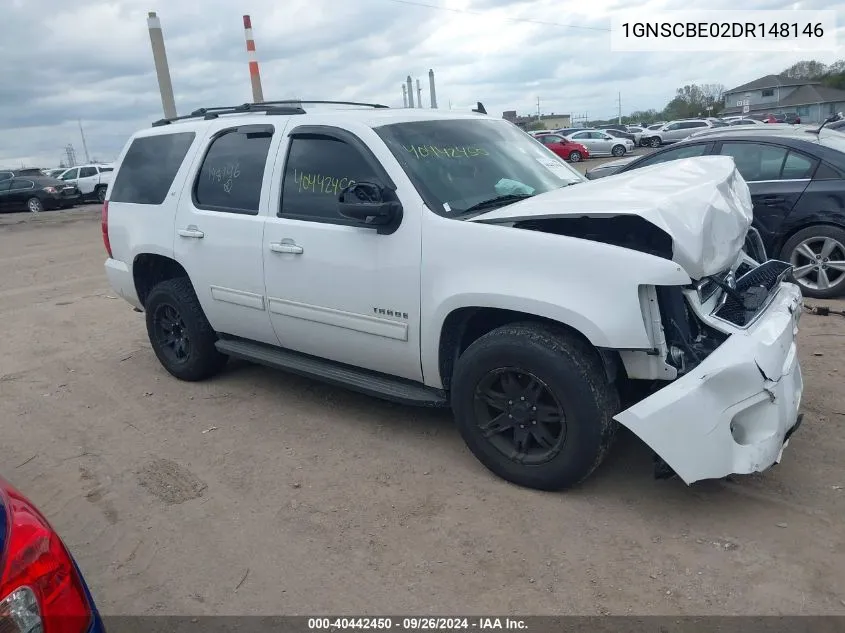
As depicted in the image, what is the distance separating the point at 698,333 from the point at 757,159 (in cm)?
435

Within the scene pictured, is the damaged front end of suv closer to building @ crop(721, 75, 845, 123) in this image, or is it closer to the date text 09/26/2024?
the date text 09/26/2024

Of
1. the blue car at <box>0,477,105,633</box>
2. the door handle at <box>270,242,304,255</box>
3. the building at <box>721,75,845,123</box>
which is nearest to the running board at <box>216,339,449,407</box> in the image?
the door handle at <box>270,242,304,255</box>

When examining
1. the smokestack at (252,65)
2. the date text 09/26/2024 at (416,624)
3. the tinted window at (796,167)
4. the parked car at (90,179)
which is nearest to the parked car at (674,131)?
the smokestack at (252,65)

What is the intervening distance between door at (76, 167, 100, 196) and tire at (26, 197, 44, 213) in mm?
1685

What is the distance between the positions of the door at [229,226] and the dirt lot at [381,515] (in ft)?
2.32

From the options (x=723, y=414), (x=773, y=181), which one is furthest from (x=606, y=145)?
(x=723, y=414)

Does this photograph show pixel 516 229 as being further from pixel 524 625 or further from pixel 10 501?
pixel 10 501

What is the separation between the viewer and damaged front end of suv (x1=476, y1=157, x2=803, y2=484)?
9.92 feet

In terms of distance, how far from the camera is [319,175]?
14.1 ft

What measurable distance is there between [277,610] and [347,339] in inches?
66.9

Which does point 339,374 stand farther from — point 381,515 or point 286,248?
point 381,515

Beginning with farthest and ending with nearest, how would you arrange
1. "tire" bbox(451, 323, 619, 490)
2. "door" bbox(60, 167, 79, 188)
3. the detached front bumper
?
"door" bbox(60, 167, 79, 188) < "tire" bbox(451, 323, 619, 490) < the detached front bumper

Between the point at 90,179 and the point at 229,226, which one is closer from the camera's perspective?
the point at 229,226

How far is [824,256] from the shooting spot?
653cm
